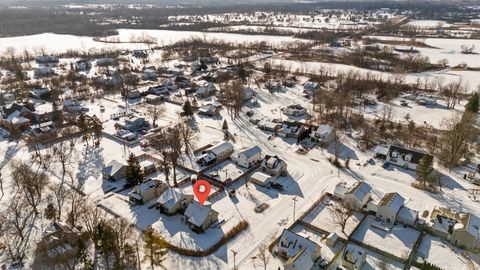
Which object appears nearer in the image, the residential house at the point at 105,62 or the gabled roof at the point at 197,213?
the gabled roof at the point at 197,213

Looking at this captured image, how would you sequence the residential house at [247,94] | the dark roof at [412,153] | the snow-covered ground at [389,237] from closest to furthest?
1. the snow-covered ground at [389,237]
2. the dark roof at [412,153]
3. the residential house at [247,94]

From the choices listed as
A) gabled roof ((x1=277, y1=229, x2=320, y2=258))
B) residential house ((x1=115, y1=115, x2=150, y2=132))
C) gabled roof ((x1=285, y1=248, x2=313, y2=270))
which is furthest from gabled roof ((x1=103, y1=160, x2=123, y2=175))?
gabled roof ((x1=285, y1=248, x2=313, y2=270))

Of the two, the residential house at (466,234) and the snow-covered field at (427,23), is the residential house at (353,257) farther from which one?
the snow-covered field at (427,23)

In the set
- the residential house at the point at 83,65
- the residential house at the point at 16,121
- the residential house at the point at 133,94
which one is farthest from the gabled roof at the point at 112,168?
the residential house at the point at 83,65

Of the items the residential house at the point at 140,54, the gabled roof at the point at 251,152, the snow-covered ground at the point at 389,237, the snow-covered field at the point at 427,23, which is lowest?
the snow-covered ground at the point at 389,237

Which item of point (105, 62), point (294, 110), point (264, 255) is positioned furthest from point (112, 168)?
point (105, 62)

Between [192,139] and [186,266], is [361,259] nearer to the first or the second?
[186,266]

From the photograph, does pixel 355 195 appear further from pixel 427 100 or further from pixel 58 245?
pixel 427 100
